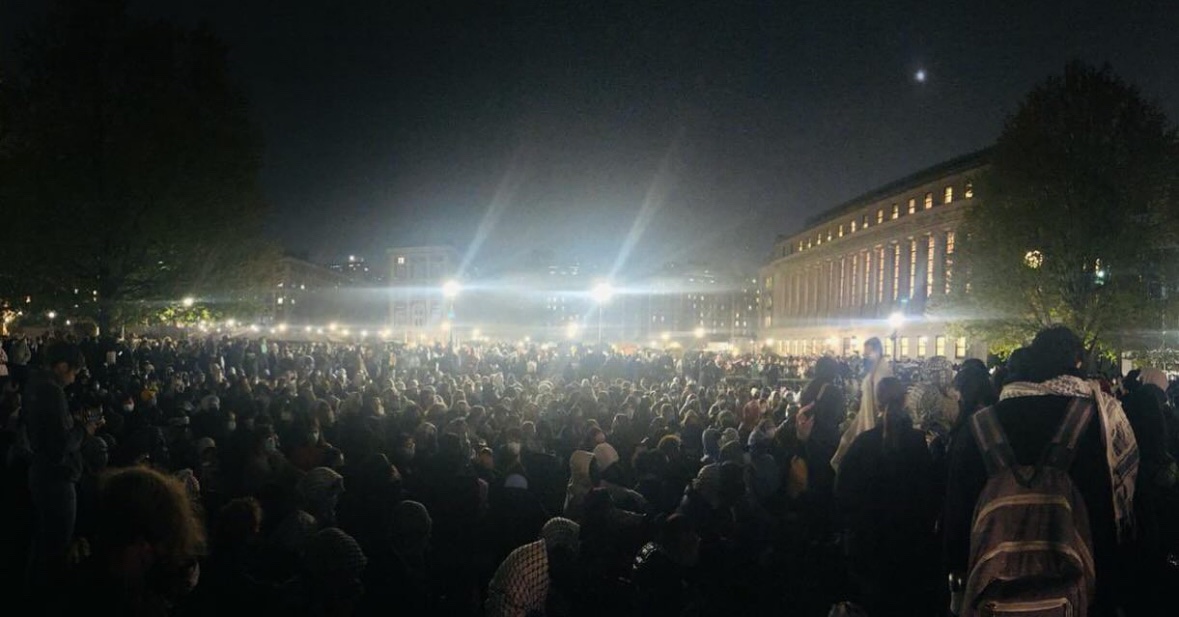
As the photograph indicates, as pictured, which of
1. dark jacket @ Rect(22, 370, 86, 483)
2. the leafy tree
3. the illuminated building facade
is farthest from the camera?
the illuminated building facade

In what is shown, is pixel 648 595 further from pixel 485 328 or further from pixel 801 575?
pixel 485 328

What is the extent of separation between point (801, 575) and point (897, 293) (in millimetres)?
76117

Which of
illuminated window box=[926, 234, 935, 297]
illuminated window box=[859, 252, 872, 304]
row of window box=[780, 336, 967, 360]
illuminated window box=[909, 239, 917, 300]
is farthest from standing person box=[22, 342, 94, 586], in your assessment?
illuminated window box=[859, 252, 872, 304]

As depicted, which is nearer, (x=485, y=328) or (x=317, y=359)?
(x=317, y=359)

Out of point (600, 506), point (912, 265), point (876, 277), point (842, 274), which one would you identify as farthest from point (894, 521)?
point (842, 274)

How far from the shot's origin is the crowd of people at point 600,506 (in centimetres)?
375

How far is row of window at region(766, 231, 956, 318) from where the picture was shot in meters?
69.5

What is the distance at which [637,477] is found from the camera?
8758 mm

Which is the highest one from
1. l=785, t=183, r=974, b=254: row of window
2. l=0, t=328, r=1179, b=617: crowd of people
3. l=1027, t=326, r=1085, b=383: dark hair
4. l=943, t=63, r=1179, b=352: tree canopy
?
l=785, t=183, r=974, b=254: row of window

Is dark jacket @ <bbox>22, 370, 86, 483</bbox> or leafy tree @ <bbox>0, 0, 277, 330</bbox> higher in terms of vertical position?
leafy tree @ <bbox>0, 0, 277, 330</bbox>

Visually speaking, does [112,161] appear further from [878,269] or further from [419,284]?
[419,284]

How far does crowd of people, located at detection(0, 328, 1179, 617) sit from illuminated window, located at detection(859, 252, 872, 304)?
76.9 meters

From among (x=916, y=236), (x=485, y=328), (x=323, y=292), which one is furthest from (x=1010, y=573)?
(x=323, y=292)

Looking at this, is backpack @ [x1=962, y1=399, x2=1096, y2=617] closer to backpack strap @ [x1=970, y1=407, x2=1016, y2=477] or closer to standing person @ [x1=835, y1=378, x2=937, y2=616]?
backpack strap @ [x1=970, y1=407, x2=1016, y2=477]
